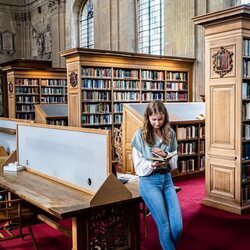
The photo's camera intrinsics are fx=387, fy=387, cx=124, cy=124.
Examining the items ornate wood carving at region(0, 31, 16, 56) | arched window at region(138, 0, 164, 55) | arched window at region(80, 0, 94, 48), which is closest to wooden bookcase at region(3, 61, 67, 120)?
arched window at region(80, 0, 94, 48)

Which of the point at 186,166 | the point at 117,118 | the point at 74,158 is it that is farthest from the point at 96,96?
the point at 74,158

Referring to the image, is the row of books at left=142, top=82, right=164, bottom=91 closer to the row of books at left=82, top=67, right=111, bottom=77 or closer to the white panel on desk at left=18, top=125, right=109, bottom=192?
the row of books at left=82, top=67, right=111, bottom=77

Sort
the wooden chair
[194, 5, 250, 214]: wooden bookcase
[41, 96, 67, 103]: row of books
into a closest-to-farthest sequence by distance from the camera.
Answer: the wooden chair, [194, 5, 250, 214]: wooden bookcase, [41, 96, 67, 103]: row of books

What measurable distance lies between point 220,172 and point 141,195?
2.45 m

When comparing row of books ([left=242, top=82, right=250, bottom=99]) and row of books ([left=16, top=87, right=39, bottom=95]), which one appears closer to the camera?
row of books ([left=242, top=82, right=250, bottom=99])

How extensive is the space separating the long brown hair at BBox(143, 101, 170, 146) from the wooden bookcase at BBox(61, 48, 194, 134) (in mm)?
5899

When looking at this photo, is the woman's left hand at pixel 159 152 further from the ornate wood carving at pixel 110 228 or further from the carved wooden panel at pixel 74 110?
the carved wooden panel at pixel 74 110

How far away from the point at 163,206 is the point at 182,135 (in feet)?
14.0

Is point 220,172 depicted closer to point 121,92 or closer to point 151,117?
point 151,117

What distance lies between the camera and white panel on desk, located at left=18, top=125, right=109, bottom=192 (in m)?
3.46

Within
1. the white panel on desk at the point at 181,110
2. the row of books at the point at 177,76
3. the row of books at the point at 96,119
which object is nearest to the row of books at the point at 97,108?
the row of books at the point at 96,119

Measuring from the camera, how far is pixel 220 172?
18.0ft

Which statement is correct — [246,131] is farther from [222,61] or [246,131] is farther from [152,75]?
[152,75]

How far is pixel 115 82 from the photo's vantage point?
986cm
